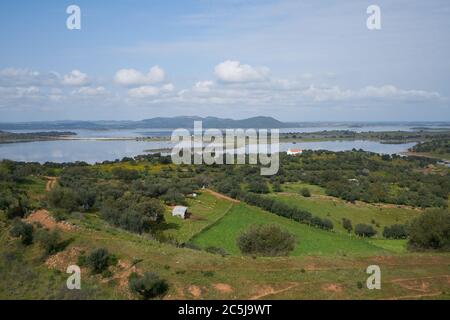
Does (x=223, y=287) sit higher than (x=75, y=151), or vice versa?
(x=75, y=151)

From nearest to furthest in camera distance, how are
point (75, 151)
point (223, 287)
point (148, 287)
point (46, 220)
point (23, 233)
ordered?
point (148, 287), point (223, 287), point (23, 233), point (46, 220), point (75, 151)

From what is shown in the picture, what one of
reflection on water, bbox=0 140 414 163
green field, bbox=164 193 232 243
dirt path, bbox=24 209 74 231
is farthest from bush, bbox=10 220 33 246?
reflection on water, bbox=0 140 414 163

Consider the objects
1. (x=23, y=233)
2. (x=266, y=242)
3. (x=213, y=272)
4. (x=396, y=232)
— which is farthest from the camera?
(x=396, y=232)

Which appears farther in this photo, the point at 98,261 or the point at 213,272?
the point at 98,261

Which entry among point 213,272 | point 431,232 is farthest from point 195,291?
point 431,232

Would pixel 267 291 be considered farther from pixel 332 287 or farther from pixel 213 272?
pixel 213 272

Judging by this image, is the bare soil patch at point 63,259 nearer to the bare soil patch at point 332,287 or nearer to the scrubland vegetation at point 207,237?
the scrubland vegetation at point 207,237

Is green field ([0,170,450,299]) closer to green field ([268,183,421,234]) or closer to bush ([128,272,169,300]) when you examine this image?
bush ([128,272,169,300])
